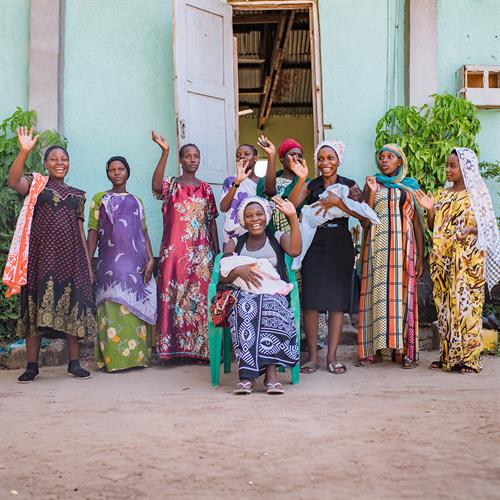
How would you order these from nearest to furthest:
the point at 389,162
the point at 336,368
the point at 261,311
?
1. the point at 261,311
2. the point at 336,368
3. the point at 389,162

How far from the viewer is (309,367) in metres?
5.21

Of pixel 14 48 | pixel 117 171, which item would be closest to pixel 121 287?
pixel 117 171

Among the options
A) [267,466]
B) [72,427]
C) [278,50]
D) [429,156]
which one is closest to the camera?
[267,466]

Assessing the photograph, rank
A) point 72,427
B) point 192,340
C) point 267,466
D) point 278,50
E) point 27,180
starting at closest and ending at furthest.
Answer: point 267,466
point 72,427
point 27,180
point 192,340
point 278,50

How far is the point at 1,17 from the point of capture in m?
6.80

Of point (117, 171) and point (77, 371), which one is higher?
point (117, 171)

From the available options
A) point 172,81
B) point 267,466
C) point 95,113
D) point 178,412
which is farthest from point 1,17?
point 267,466

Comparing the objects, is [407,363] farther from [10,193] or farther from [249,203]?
[10,193]

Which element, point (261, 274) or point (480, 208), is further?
point (480, 208)

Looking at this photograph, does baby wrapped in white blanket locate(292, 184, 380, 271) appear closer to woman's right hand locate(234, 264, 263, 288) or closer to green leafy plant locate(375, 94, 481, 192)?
woman's right hand locate(234, 264, 263, 288)

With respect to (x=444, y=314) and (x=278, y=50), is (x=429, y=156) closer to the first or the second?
(x=444, y=314)

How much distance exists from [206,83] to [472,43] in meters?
2.34

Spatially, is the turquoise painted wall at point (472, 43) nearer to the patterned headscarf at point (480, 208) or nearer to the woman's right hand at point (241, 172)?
the patterned headscarf at point (480, 208)

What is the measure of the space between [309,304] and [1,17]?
380 cm
